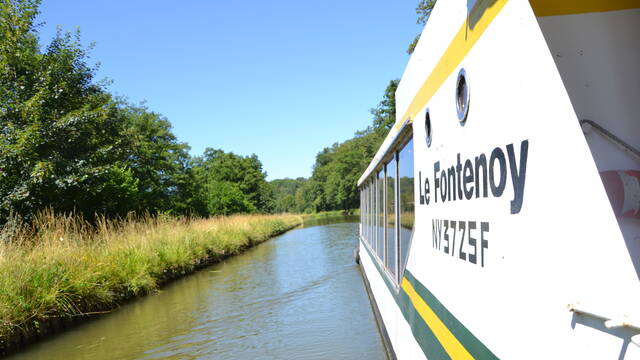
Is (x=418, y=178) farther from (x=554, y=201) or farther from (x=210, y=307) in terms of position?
(x=210, y=307)

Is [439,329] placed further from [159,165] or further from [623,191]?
[159,165]

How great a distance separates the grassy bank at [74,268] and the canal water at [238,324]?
372 mm

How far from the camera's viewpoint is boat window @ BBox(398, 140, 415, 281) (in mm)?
3582

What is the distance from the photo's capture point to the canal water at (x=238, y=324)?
6.59 meters

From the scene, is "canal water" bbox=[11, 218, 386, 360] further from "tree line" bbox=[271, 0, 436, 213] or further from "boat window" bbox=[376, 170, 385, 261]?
"tree line" bbox=[271, 0, 436, 213]

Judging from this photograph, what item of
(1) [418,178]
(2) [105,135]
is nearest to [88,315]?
(1) [418,178]

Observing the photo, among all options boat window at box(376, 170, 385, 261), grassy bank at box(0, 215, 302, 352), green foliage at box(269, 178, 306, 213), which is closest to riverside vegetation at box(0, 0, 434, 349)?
grassy bank at box(0, 215, 302, 352)

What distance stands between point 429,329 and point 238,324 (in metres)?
6.04

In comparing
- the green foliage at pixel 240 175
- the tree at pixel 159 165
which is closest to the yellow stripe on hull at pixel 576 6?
the tree at pixel 159 165

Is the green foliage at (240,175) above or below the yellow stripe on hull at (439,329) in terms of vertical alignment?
above

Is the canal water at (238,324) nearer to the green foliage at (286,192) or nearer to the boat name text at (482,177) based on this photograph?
the boat name text at (482,177)

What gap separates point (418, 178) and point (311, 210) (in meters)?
101

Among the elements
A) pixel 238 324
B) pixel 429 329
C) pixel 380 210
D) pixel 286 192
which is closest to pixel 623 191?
pixel 429 329

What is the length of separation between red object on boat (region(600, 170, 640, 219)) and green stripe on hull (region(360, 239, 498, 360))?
33.8 inches
